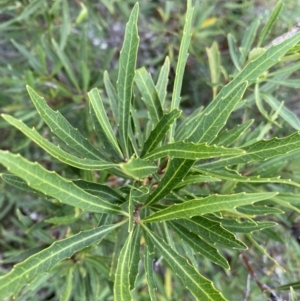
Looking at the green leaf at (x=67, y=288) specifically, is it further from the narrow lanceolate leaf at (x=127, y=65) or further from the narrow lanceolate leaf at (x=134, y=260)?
the narrow lanceolate leaf at (x=127, y=65)

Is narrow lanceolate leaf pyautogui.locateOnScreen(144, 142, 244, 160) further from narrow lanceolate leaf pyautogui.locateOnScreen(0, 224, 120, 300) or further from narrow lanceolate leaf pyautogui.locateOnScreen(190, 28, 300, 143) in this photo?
narrow lanceolate leaf pyautogui.locateOnScreen(0, 224, 120, 300)

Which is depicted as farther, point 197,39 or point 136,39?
point 197,39

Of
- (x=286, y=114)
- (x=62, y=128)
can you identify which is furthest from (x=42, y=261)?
(x=286, y=114)

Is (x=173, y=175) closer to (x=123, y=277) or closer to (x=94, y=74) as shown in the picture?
(x=123, y=277)

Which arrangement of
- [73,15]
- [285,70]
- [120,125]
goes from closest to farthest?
[120,125], [285,70], [73,15]

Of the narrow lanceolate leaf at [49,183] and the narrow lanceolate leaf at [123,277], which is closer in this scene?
the narrow lanceolate leaf at [49,183]

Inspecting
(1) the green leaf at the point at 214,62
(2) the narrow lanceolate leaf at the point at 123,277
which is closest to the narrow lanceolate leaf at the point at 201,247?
(2) the narrow lanceolate leaf at the point at 123,277

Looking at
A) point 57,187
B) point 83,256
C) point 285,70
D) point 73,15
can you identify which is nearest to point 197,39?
point 73,15

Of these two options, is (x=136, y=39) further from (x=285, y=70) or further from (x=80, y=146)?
(x=285, y=70)
